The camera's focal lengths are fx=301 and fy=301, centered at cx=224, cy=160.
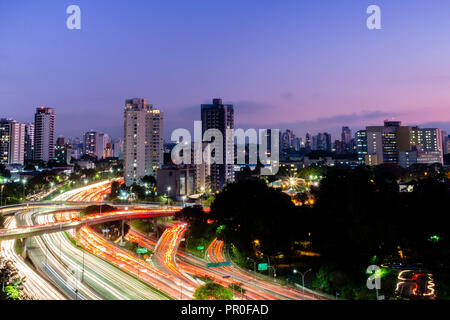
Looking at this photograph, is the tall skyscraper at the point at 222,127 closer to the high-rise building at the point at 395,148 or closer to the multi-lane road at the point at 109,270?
the multi-lane road at the point at 109,270

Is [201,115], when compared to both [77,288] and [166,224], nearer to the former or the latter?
[166,224]

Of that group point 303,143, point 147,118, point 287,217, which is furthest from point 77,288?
point 303,143

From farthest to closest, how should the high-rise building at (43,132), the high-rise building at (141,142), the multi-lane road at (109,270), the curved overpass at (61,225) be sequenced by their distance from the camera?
the high-rise building at (43,132), the high-rise building at (141,142), the curved overpass at (61,225), the multi-lane road at (109,270)

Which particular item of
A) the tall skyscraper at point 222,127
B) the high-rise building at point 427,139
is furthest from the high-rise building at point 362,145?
the tall skyscraper at point 222,127

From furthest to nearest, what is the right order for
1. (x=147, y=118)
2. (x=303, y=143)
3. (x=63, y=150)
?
(x=303, y=143), (x=63, y=150), (x=147, y=118)
